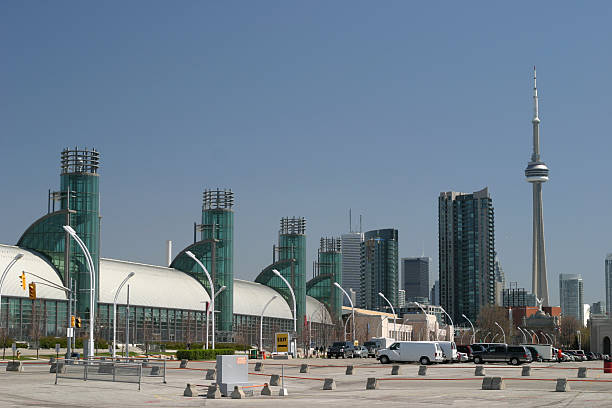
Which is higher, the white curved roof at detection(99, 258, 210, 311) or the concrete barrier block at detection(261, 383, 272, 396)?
the white curved roof at detection(99, 258, 210, 311)

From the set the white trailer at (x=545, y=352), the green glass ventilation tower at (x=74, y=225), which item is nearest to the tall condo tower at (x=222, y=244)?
the green glass ventilation tower at (x=74, y=225)

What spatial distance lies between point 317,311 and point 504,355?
87.0 metres

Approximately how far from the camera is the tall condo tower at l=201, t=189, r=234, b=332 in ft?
398

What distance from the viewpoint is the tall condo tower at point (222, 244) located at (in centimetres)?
12138

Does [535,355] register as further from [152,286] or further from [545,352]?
[152,286]

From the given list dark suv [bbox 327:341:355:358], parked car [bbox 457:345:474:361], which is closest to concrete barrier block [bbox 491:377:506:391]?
parked car [bbox 457:345:474:361]

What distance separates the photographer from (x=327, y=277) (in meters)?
163

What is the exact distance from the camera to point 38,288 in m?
91.9

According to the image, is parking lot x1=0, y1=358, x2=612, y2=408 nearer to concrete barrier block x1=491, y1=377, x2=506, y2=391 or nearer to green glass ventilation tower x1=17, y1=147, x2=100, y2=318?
concrete barrier block x1=491, y1=377, x2=506, y2=391

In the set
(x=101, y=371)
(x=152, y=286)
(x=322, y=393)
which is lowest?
(x=322, y=393)

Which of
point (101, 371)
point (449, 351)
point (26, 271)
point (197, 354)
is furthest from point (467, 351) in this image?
point (26, 271)

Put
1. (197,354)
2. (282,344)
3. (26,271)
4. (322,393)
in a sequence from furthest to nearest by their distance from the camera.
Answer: (282,344) < (26,271) < (197,354) < (322,393)

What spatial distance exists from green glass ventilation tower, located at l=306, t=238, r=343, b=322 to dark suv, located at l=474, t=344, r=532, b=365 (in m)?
91.5

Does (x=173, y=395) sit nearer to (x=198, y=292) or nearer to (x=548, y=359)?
(x=548, y=359)
